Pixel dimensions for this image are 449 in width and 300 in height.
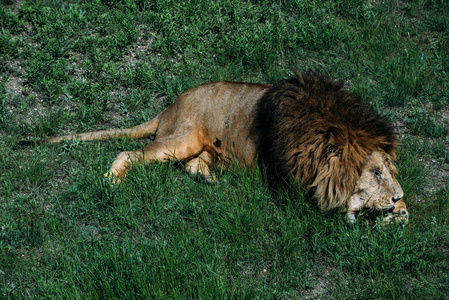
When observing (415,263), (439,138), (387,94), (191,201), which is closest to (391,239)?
(415,263)

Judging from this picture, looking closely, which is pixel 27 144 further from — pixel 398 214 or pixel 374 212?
pixel 398 214

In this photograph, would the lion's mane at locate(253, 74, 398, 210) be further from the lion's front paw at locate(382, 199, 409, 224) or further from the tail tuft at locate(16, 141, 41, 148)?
the tail tuft at locate(16, 141, 41, 148)

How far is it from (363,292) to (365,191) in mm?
795

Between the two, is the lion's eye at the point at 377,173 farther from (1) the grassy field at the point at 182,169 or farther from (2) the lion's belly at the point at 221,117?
(2) the lion's belly at the point at 221,117

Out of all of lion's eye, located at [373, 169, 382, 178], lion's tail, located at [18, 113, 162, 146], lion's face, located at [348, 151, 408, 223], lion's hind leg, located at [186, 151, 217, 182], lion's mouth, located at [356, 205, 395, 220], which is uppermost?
lion's eye, located at [373, 169, 382, 178]

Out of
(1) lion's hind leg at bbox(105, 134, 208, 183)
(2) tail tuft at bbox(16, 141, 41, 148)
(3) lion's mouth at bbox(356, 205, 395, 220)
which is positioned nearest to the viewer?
(3) lion's mouth at bbox(356, 205, 395, 220)

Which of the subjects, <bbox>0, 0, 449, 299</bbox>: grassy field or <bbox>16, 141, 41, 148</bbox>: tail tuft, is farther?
<bbox>16, 141, 41, 148</bbox>: tail tuft

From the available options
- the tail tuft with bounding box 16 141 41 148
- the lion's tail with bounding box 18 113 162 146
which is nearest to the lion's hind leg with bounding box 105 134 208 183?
the lion's tail with bounding box 18 113 162 146

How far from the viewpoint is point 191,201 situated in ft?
12.9

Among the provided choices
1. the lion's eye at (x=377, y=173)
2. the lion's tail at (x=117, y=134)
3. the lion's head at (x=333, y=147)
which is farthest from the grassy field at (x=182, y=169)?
the lion's eye at (x=377, y=173)

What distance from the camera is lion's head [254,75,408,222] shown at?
3.62m

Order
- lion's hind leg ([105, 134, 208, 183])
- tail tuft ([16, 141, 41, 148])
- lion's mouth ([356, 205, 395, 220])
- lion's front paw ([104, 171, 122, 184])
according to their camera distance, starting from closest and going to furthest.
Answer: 1. lion's mouth ([356, 205, 395, 220])
2. lion's front paw ([104, 171, 122, 184])
3. lion's hind leg ([105, 134, 208, 183])
4. tail tuft ([16, 141, 41, 148])

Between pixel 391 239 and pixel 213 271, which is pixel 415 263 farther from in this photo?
pixel 213 271

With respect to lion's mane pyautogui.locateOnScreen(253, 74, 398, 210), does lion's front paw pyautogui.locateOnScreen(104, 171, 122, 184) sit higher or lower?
lower
